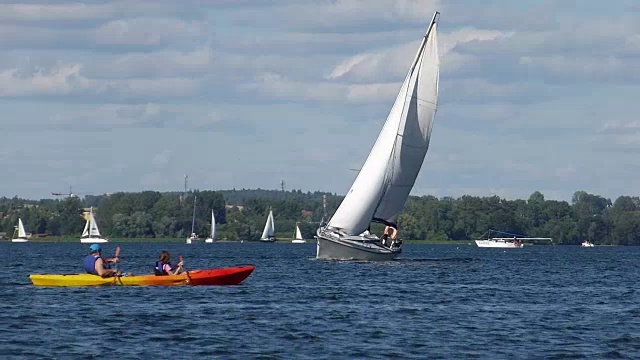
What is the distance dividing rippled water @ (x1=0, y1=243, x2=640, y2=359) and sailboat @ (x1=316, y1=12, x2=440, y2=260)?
62.1 ft

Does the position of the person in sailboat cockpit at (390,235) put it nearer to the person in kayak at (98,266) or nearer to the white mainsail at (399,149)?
the white mainsail at (399,149)

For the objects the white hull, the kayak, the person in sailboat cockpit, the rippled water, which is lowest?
the rippled water

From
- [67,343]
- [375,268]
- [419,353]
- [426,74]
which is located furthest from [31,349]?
[426,74]

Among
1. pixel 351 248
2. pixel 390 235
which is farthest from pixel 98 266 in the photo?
pixel 390 235

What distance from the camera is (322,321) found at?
4806 centimetres

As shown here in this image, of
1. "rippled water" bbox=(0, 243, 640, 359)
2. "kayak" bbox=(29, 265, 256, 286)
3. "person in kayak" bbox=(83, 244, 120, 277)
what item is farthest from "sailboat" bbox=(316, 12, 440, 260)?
"person in kayak" bbox=(83, 244, 120, 277)

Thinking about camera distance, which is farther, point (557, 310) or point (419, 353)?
point (557, 310)

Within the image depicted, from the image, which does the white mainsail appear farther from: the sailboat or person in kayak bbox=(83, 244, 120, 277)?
person in kayak bbox=(83, 244, 120, 277)

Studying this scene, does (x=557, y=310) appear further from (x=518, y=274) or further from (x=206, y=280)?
(x=518, y=274)

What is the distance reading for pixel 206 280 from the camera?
6281 cm

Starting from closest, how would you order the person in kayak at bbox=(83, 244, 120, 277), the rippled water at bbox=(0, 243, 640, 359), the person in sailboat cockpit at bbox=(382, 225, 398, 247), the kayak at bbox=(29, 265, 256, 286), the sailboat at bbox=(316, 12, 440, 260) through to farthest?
the rippled water at bbox=(0, 243, 640, 359) → the person in kayak at bbox=(83, 244, 120, 277) → the kayak at bbox=(29, 265, 256, 286) → the sailboat at bbox=(316, 12, 440, 260) → the person in sailboat cockpit at bbox=(382, 225, 398, 247)

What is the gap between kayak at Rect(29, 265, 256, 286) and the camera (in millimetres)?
60562

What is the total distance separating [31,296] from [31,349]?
59.9ft

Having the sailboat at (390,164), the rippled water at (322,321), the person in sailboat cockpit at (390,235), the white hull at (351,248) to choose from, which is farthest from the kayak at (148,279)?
the person in sailboat cockpit at (390,235)
